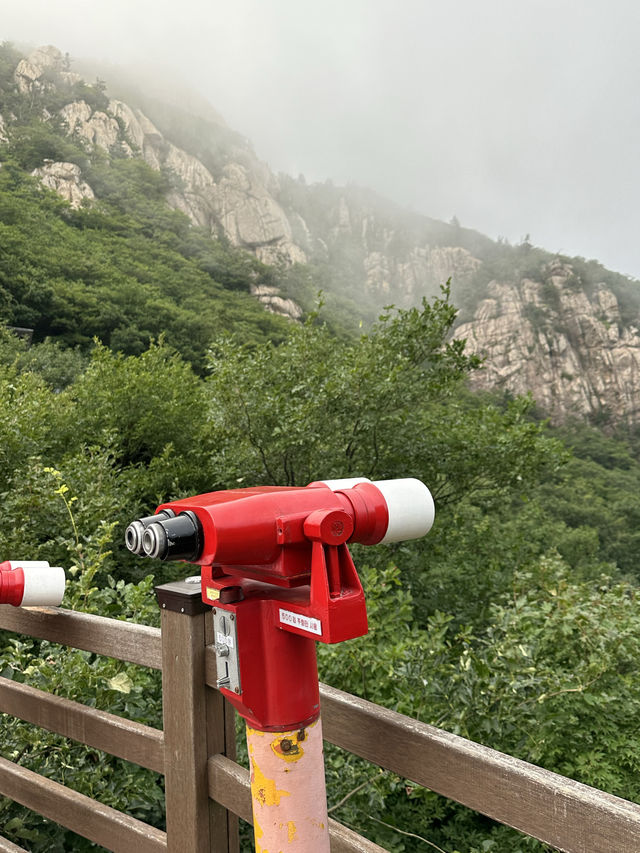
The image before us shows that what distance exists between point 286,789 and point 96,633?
72 centimetres

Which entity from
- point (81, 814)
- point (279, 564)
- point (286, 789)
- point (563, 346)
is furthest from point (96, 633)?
point (563, 346)

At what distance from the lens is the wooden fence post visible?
1.22 m

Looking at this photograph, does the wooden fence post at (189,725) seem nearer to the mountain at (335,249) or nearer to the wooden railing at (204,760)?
the wooden railing at (204,760)

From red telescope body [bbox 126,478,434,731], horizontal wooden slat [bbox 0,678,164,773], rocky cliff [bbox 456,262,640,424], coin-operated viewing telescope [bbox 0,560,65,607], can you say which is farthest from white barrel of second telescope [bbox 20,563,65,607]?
rocky cliff [bbox 456,262,640,424]

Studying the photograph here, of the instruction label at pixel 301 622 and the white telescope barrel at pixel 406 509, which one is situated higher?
the white telescope barrel at pixel 406 509

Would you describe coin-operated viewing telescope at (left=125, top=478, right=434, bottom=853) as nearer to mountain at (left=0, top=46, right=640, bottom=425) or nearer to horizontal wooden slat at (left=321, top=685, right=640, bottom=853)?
horizontal wooden slat at (left=321, top=685, right=640, bottom=853)

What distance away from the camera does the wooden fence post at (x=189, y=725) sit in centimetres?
122

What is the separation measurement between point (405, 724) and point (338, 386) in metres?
4.77

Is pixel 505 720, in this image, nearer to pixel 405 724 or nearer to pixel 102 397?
pixel 405 724

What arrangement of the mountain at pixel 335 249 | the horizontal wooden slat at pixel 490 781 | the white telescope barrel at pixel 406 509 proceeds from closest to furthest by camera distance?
the horizontal wooden slat at pixel 490 781 → the white telescope barrel at pixel 406 509 → the mountain at pixel 335 249

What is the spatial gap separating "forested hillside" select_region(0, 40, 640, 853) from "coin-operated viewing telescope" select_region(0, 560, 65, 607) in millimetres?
620

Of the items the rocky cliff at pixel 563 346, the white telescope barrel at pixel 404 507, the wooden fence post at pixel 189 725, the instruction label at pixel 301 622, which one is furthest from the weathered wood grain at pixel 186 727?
the rocky cliff at pixel 563 346

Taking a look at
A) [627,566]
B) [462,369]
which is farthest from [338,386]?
[627,566]

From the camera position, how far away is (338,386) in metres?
5.67
